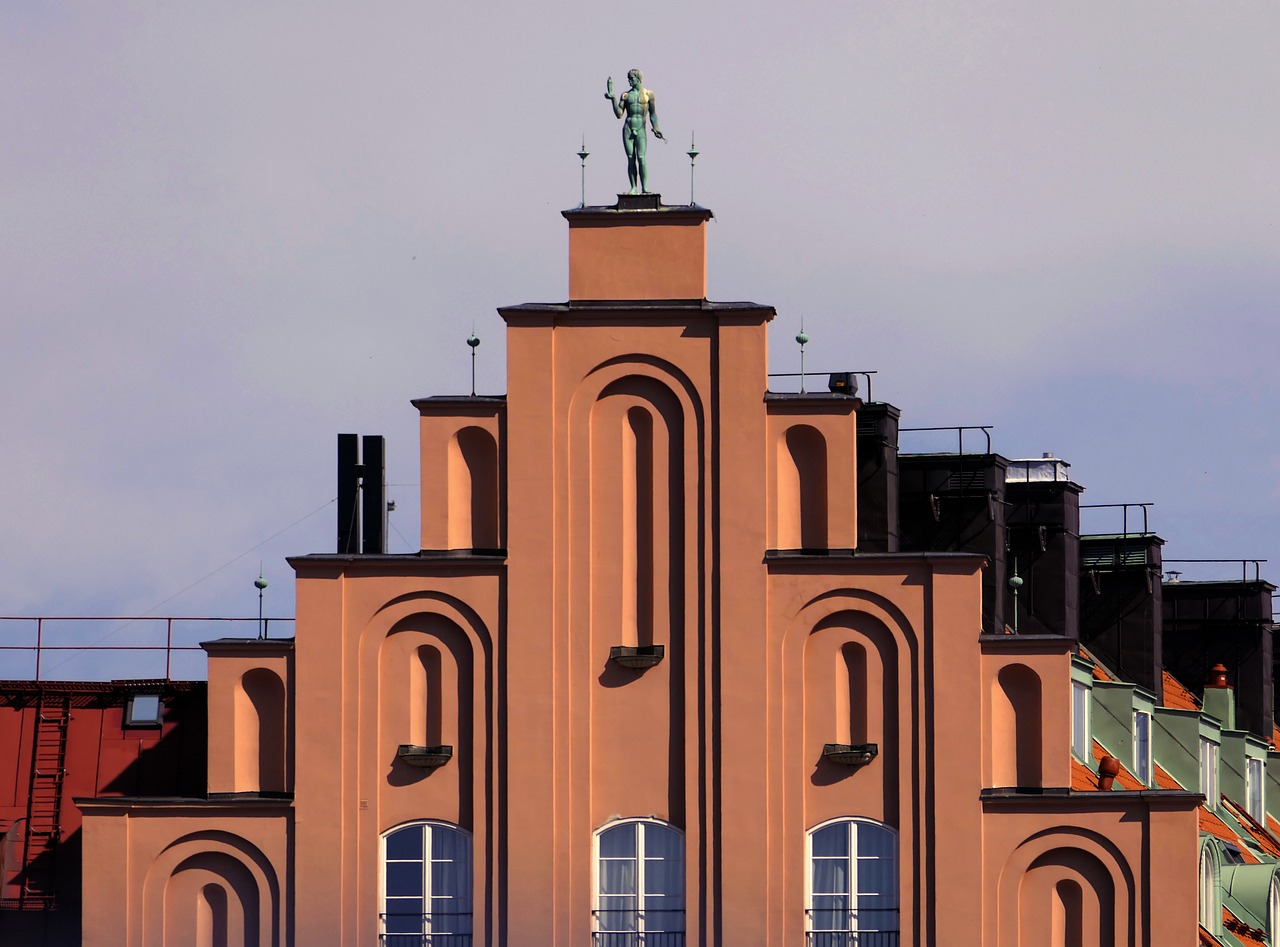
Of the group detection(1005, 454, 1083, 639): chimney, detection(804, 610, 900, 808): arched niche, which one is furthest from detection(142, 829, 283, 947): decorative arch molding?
detection(1005, 454, 1083, 639): chimney

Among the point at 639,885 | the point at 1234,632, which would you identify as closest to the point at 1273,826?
the point at 1234,632

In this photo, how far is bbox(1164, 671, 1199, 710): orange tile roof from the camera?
269ft

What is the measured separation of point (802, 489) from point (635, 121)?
720 centimetres

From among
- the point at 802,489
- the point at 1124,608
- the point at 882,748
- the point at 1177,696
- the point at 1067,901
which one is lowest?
the point at 1067,901

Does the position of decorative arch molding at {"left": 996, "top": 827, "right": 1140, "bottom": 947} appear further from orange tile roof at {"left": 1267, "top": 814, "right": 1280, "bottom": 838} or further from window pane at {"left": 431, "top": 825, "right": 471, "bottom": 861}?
orange tile roof at {"left": 1267, "top": 814, "right": 1280, "bottom": 838}

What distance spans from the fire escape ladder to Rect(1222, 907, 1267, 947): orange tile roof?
72.4 ft

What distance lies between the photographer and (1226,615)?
8544cm

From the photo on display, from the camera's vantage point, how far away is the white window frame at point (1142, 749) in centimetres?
7059

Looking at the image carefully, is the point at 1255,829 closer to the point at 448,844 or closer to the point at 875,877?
the point at 875,877

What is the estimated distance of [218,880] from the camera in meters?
→ 57.7

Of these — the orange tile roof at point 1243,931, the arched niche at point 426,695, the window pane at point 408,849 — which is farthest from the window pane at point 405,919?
the orange tile roof at point 1243,931

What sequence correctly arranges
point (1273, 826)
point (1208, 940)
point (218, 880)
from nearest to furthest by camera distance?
1. point (218, 880)
2. point (1208, 940)
3. point (1273, 826)

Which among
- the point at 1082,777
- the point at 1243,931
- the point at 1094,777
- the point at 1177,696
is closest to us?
the point at 1082,777

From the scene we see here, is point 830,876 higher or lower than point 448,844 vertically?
lower
